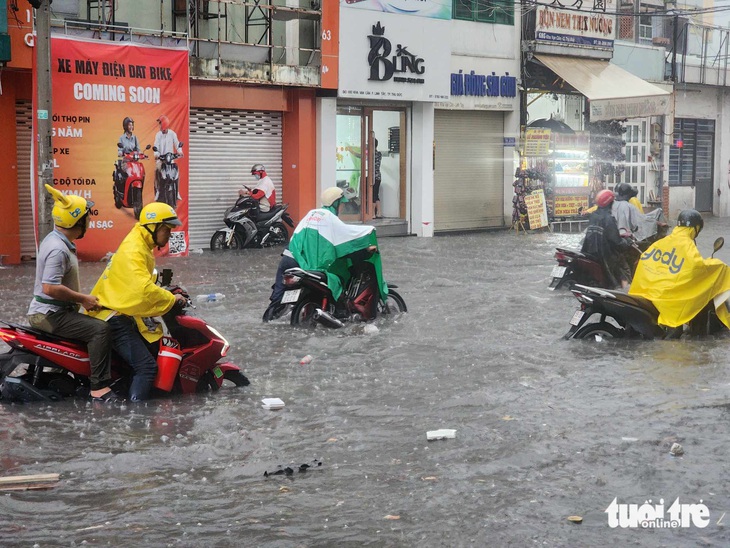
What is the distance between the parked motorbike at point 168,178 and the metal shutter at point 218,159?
6.44ft

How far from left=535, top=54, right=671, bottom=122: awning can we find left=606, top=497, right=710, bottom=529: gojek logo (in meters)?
21.8

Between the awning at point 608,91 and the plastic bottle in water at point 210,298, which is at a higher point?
the awning at point 608,91

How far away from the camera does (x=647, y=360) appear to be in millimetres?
9258

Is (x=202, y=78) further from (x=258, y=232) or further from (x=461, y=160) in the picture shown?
(x=461, y=160)

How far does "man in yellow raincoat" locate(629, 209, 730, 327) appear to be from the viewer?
1009 cm

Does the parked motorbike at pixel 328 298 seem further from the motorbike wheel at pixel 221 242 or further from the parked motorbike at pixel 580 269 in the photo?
the motorbike wheel at pixel 221 242

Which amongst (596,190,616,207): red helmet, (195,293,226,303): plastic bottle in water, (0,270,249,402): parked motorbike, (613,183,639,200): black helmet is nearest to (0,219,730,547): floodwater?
(0,270,249,402): parked motorbike

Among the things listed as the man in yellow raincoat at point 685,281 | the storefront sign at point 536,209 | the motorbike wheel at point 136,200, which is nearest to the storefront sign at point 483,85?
the storefront sign at point 536,209

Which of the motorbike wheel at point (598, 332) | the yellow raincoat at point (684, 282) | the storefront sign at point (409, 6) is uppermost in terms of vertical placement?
the storefront sign at point (409, 6)

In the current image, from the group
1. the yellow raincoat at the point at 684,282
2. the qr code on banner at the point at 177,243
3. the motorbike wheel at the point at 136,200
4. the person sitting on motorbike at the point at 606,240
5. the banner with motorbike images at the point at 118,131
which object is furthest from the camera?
the qr code on banner at the point at 177,243

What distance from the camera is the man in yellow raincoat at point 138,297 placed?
7.42 metres

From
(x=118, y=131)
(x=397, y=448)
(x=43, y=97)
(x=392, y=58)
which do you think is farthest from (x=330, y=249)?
(x=392, y=58)

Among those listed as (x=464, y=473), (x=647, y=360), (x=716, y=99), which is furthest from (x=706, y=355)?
(x=716, y=99)

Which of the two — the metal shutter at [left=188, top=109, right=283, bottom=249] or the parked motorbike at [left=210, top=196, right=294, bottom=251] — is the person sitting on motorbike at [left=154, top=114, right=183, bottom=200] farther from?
the parked motorbike at [left=210, top=196, right=294, bottom=251]
